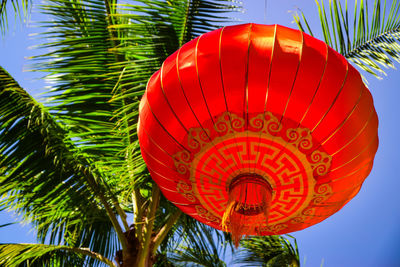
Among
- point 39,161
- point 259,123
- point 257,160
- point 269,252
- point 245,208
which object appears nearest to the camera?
point 259,123

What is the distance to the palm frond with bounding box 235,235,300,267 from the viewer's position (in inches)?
159

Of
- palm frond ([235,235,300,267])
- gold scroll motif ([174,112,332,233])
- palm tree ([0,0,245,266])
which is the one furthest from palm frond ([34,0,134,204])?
palm frond ([235,235,300,267])

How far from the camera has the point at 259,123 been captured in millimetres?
1776

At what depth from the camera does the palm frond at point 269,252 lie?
13.2 feet

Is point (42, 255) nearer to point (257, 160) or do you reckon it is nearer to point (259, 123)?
point (257, 160)

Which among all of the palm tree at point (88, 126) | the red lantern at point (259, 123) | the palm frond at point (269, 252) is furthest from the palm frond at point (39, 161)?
the palm frond at point (269, 252)

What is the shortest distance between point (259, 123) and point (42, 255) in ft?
6.91

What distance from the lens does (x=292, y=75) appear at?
1.68 metres

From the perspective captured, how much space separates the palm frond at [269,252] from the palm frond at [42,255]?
1.66 meters

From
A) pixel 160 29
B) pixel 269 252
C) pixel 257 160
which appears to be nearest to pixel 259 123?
pixel 257 160

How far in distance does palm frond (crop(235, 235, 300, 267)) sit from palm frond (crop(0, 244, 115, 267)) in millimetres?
1657

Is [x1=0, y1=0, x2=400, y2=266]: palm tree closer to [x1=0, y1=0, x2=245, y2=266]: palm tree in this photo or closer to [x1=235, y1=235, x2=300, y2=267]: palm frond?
[x1=0, y1=0, x2=245, y2=266]: palm tree

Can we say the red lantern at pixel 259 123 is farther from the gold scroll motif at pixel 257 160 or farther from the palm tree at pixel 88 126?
the palm tree at pixel 88 126

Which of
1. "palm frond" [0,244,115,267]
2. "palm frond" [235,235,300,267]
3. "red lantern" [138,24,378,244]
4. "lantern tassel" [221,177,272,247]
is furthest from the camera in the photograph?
"palm frond" [235,235,300,267]
